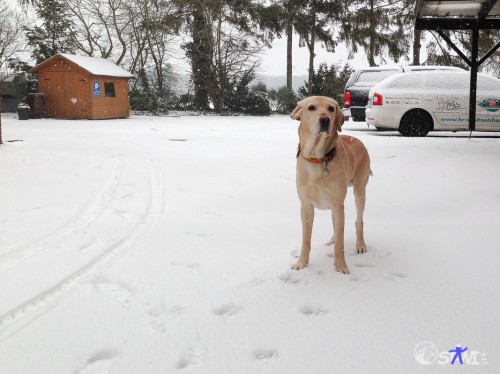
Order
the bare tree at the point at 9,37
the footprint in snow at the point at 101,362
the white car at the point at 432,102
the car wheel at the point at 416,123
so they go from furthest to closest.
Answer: the bare tree at the point at 9,37 → the car wheel at the point at 416,123 → the white car at the point at 432,102 → the footprint in snow at the point at 101,362

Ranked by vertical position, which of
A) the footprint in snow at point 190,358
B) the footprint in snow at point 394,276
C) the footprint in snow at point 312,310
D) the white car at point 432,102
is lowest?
the footprint in snow at point 190,358

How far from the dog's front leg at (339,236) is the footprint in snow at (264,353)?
3.50 feet

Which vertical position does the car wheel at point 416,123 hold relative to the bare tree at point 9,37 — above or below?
→ below

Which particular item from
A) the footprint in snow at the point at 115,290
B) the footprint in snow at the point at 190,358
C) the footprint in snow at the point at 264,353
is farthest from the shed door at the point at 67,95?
the footprint in snow at the point at 264,353

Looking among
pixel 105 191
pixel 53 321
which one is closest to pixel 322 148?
pixel 53 321

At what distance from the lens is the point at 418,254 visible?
3.29 metres

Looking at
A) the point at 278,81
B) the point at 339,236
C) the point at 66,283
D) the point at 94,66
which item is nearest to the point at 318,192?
the point at 339,236

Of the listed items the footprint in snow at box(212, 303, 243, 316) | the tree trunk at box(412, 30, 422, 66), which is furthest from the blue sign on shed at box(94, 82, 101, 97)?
the footprint in snow at box(212, 303, 243, 316)

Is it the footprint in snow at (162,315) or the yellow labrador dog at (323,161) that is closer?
the footprint in snow at (162,315)

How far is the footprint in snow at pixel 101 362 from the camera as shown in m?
1.93

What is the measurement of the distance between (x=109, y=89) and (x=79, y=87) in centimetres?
146

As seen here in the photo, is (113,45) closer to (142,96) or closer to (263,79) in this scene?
(142,96)

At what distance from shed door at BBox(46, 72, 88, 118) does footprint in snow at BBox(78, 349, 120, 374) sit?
20319 mm

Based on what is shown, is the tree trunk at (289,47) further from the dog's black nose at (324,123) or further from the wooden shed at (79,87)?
the dog's black nose at (324,123)
